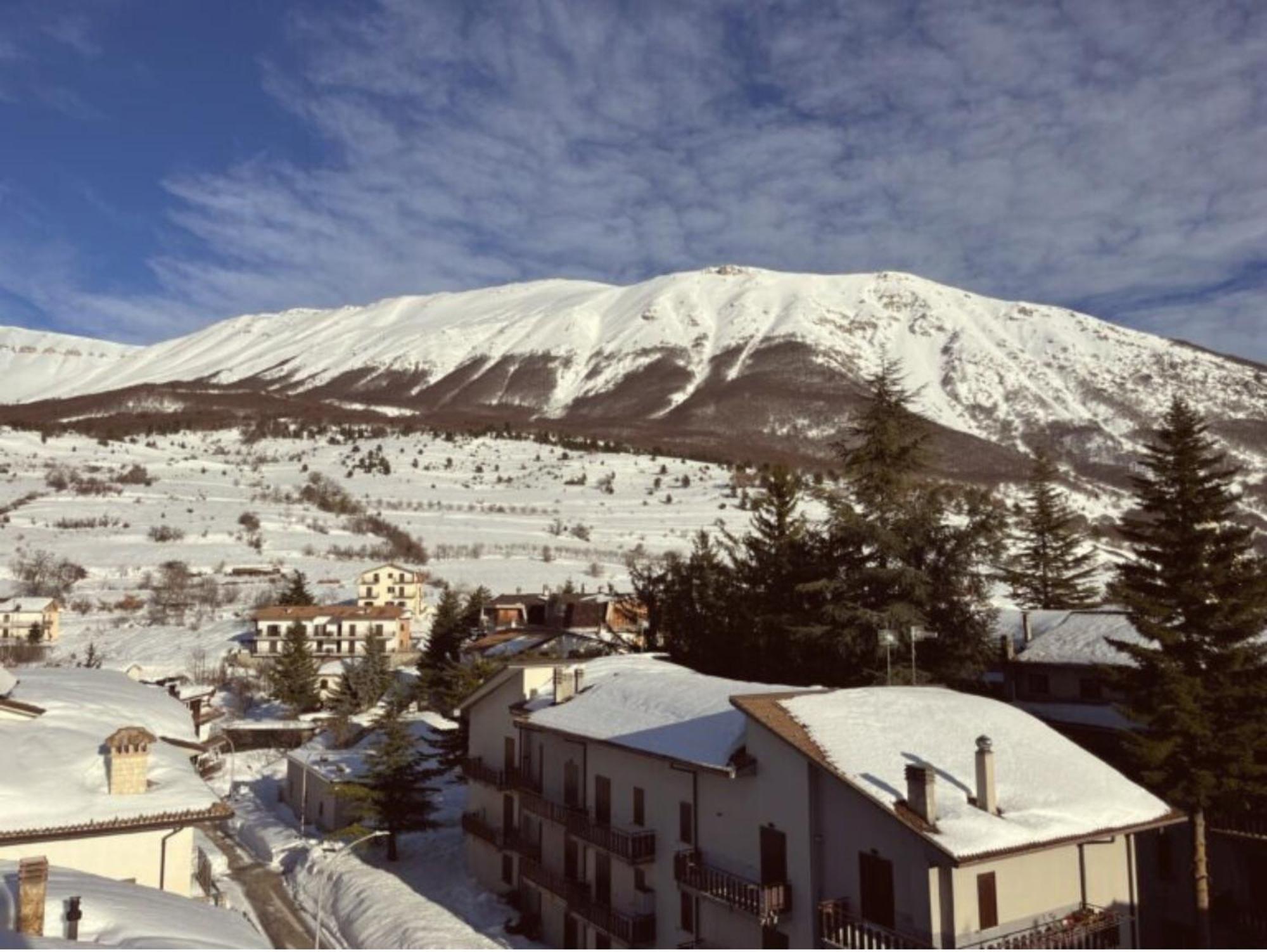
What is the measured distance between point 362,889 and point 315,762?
13.6m

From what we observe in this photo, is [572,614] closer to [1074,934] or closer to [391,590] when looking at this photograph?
[391,590]

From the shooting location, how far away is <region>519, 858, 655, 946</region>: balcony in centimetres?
2702

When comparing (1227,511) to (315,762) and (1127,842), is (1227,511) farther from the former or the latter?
(315,762)

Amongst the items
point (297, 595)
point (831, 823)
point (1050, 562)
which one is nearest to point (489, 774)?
point (831, 823)

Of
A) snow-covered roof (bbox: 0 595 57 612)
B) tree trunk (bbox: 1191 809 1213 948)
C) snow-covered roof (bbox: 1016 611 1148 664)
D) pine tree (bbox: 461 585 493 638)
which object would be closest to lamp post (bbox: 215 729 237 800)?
pine tree (bbox: 461 585 493 638)

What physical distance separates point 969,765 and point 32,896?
18482mm

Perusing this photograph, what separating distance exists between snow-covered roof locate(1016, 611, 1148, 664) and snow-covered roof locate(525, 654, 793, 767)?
521 inches

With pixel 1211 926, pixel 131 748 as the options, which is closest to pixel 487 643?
pixel 131 748

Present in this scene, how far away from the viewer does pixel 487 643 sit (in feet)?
211

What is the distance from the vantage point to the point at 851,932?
20406 millimetres

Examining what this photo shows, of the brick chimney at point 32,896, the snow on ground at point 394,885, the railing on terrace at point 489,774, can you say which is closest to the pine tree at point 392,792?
the snow on ground at point 394,885

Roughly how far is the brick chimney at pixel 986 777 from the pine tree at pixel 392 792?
26.8 metres

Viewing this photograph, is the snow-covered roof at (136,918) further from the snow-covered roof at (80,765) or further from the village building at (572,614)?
the village building at (572,614)

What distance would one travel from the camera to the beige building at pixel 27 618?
85062 millimetres
